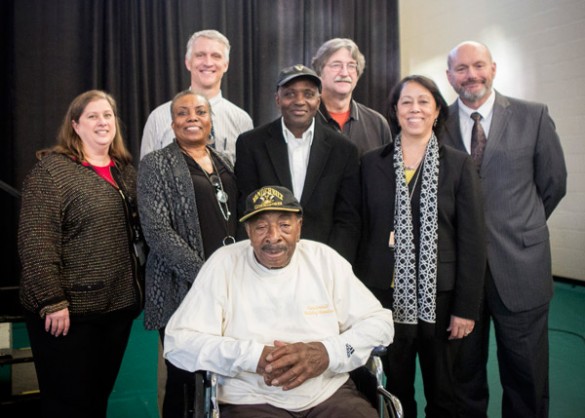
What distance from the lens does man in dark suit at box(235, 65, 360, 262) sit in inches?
90.8

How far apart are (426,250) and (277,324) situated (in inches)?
27.4

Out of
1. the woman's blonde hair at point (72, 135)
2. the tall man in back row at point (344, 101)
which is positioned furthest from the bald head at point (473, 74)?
the woman's blonde hair at point (72, 135)

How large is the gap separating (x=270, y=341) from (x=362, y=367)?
0.36 meters

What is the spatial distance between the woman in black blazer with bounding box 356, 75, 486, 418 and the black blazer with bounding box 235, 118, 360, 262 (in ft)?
0.37

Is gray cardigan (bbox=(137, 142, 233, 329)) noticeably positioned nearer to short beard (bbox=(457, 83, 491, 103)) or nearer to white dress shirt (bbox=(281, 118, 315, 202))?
white dress shirt (bbox=(281, 118, 315, 202))

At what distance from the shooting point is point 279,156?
2.35m

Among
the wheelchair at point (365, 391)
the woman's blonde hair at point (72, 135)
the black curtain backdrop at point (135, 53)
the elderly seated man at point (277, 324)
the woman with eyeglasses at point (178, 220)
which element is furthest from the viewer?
the black curtain backdrop at point (135, 53)

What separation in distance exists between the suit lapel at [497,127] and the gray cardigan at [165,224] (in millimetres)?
1252

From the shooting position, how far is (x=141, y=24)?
5.04 m

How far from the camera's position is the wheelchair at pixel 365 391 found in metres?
1.60

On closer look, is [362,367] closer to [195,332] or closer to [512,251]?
A: [195,332]

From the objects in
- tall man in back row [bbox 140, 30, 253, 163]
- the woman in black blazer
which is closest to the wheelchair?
the woman in black blazer

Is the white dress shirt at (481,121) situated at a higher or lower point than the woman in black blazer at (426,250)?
higher

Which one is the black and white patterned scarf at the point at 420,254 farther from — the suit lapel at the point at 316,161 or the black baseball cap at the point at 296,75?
the black baseball cap at the point at 296,75
